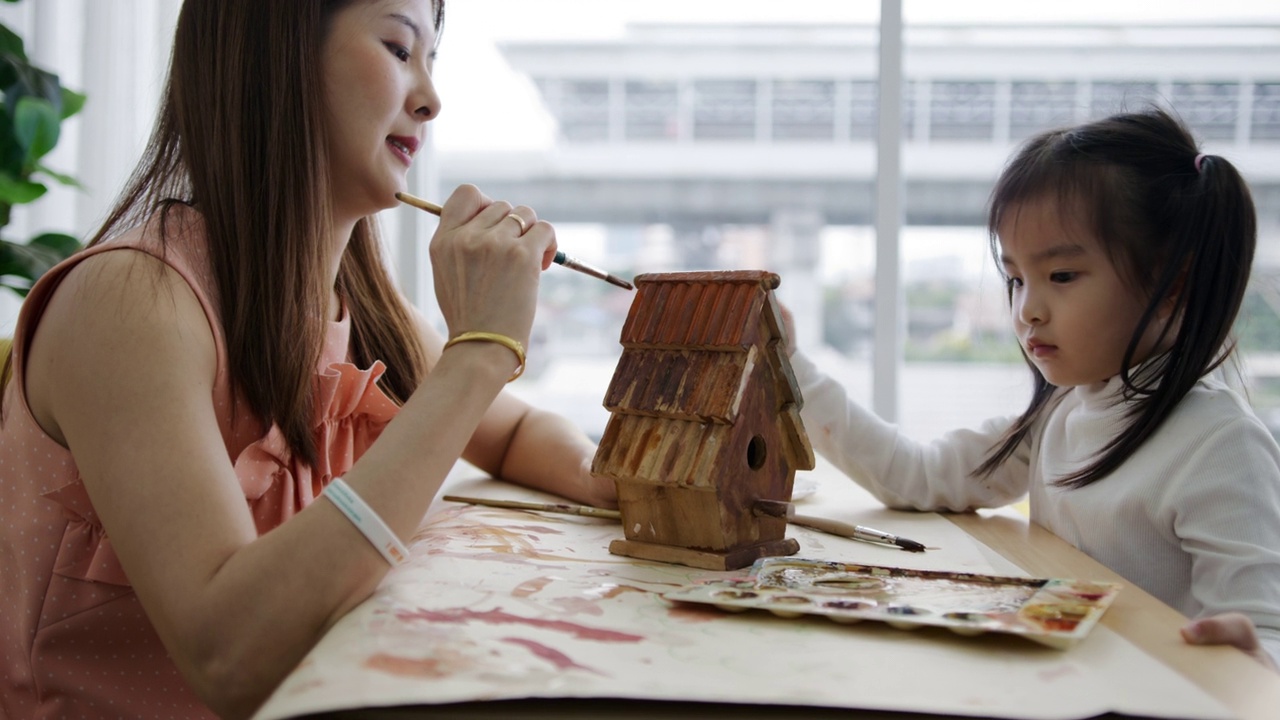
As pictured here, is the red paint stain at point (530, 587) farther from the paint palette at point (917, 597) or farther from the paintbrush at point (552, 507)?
the paintbrush at point (552, 507)

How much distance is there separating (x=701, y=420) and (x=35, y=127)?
1526 millimetres

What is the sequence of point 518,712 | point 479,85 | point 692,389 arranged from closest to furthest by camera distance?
point 518,712 < point 692,389 < point 479,85

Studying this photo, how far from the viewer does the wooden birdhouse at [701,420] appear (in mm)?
873

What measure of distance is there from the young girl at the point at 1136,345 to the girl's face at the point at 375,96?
0.70m

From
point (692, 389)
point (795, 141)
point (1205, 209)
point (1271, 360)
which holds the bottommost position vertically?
point (1271, 360)

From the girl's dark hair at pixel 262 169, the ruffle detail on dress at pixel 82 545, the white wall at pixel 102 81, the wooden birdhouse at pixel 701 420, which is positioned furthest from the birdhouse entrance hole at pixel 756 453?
the white wall at pixel 102 81

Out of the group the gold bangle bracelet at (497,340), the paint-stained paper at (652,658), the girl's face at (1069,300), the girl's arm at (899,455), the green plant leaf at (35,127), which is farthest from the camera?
the green plant leaf at (35,127)

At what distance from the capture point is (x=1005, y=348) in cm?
242

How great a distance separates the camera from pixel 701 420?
34.8 inches

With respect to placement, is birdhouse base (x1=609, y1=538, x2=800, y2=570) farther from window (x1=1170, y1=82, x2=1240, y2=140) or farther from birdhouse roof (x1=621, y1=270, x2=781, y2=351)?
window (x1=1170, y1=82, x2=1240, y2=140)

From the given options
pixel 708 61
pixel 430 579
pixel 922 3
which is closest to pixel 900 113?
pixel 922 3

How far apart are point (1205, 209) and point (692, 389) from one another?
62 centimetres

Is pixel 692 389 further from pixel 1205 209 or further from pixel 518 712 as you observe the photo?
pixel 1205 209

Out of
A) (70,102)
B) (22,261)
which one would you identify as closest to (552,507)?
(22,261)
